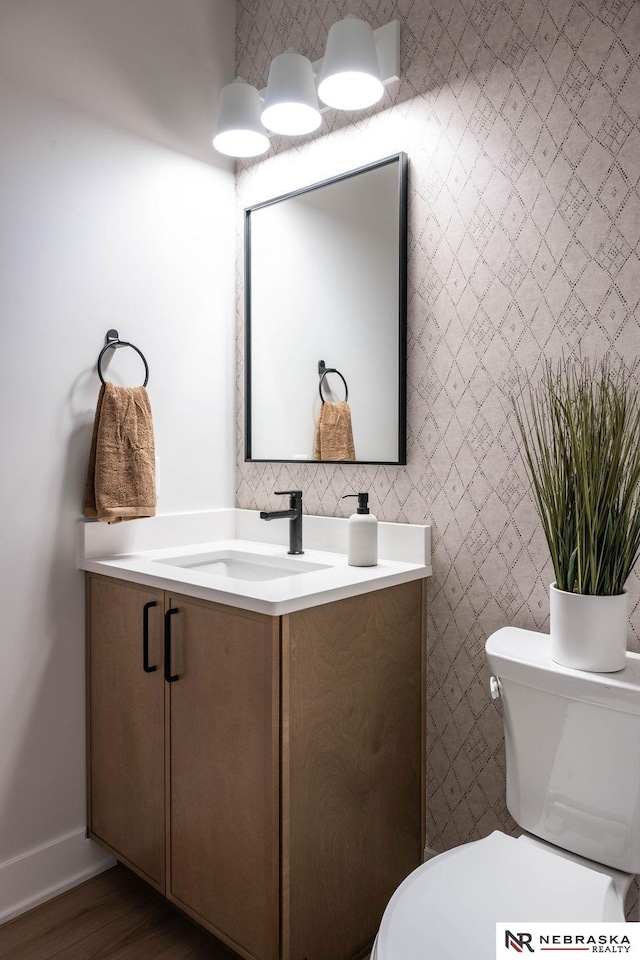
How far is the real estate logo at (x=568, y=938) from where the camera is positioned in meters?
0.99

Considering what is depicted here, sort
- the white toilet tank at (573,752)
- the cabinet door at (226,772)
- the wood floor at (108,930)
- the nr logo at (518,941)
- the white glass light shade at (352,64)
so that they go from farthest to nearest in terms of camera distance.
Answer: the white glass light shade at (352,64)
the wood floor at (108,930)
the cabinet door at (226,772)
the white toilet tank at (573,752)
the nr logo at (518,941)

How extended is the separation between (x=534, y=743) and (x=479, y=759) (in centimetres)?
36

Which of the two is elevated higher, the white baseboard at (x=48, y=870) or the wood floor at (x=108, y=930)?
the white baseboard at (x=48, y=870)

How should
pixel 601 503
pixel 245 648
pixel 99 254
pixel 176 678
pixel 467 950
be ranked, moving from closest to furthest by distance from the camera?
pixel 467 950, pixel 601 503, pixel 245 648, pixel 176 678, pixel 99 254

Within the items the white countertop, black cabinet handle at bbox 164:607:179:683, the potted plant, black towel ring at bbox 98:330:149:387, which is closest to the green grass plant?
the potted plant

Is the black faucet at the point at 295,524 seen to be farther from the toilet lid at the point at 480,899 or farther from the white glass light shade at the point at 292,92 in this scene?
the white glass light shade at the point at 292,92

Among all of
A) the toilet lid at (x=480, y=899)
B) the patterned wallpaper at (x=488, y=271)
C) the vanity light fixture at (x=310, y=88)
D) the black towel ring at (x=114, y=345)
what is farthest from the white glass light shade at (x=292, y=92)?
the toilet lid at (x=480, y=899)

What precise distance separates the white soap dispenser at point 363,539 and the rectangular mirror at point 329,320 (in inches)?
7.9

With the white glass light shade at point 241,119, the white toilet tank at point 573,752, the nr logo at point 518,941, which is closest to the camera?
the nr logo at point 518,941

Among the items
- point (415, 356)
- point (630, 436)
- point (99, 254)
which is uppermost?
point (99, 254)

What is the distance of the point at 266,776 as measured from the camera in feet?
4.35

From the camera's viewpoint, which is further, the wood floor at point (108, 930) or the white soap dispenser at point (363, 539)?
the white soap dispenser at point (363, 539)

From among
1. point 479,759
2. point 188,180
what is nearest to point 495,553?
point 479,759

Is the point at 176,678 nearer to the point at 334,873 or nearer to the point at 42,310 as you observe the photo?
the point at 334,873
